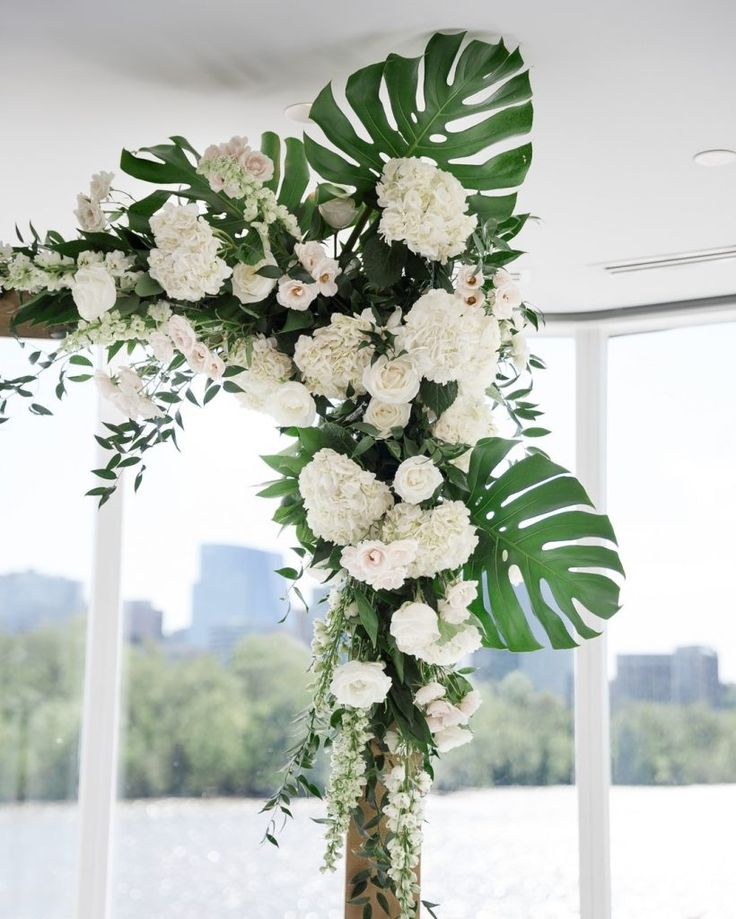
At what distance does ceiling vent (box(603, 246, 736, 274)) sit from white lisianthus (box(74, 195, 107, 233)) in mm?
1901

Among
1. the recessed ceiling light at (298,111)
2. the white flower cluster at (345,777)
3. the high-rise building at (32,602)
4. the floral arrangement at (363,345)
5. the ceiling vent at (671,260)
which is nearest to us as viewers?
the white flower cluster at (345,777)

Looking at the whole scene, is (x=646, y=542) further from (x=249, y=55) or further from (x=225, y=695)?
(x=249, y=55)

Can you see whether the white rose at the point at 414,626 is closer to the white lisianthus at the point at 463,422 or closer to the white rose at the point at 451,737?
the white rose at the point at 451,737

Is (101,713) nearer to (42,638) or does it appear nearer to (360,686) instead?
(42,638)

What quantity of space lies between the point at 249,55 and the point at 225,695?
8.26 feet

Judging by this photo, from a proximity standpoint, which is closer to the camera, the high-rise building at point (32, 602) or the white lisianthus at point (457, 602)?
the white lisianthus at point (457, 602)

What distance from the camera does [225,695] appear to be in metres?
4.15

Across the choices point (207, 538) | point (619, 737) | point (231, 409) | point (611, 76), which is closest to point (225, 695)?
point (207, 538)

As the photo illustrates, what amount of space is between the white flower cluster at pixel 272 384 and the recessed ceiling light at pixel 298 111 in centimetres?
65

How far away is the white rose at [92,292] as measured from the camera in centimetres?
219

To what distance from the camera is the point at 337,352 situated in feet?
7.34

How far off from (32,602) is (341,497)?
234 cm

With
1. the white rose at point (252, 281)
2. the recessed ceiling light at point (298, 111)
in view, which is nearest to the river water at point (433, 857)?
the white rose at point (252, 281)

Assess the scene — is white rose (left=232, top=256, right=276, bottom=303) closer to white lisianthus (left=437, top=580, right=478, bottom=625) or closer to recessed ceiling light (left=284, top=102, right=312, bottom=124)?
recessed ceiling light (left=284, top=102, right=312, bottom=124)
